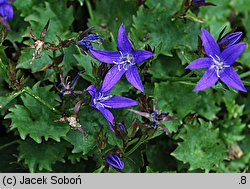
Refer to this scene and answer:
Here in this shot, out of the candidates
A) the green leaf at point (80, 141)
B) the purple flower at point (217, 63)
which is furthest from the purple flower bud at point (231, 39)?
the green leaf at point (80, 141)

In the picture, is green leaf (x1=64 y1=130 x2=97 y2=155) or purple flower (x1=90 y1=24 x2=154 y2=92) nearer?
purple flower (x1=90 y1=24 x2=154 y2=92)

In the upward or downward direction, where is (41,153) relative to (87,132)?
downward

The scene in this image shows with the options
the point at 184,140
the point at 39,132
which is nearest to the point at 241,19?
the point at 184,140

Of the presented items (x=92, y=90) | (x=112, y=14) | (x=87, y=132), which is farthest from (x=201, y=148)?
(x=112, y=14)

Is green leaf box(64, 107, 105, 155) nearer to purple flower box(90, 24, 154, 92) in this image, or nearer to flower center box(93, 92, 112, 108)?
flower center box(93, 92, 112, 108)

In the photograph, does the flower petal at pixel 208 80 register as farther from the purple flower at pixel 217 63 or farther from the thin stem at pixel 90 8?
the thin stem at pixel 90 8

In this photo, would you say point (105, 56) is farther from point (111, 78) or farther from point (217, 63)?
point (217, 63)

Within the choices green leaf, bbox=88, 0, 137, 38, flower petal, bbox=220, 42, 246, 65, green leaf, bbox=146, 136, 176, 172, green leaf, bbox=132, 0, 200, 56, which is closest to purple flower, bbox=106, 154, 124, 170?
green leaf, bbox=146, 136, 176, 172
